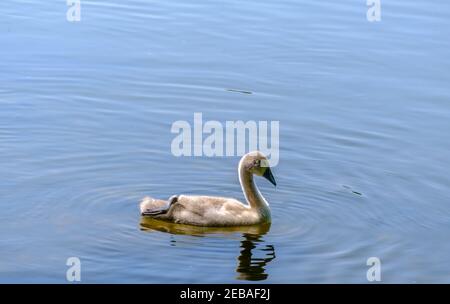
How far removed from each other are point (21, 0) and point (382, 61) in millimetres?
7517

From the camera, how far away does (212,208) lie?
13391 mm

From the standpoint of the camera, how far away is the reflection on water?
12.1 m

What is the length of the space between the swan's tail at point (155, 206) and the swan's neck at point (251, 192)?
0.89 m

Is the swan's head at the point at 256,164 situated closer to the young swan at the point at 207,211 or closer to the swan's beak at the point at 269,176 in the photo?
the swan's beak at the point at 269,176

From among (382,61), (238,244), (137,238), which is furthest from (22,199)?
(382,61)

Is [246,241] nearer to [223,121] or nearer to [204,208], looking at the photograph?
[204,208]

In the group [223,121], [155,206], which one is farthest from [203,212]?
[223,121]

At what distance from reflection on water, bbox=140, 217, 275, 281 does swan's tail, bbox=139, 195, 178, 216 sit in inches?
5.3

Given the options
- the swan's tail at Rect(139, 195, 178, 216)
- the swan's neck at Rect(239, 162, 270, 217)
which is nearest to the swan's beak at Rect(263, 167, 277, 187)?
the swan's neck at Rect(239, 162, 270, 217)

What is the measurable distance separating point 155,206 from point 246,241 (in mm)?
1196

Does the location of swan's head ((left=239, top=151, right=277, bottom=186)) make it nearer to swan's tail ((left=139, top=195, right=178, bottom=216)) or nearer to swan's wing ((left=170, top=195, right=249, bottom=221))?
swan's wing ((left=170, top=195, right=249, bottom=221))

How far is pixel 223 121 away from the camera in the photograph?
1659 centimetres

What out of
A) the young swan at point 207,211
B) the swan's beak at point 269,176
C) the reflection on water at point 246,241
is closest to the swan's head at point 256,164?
the swan's beak at point 269,176

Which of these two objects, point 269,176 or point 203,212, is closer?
point 203,212
